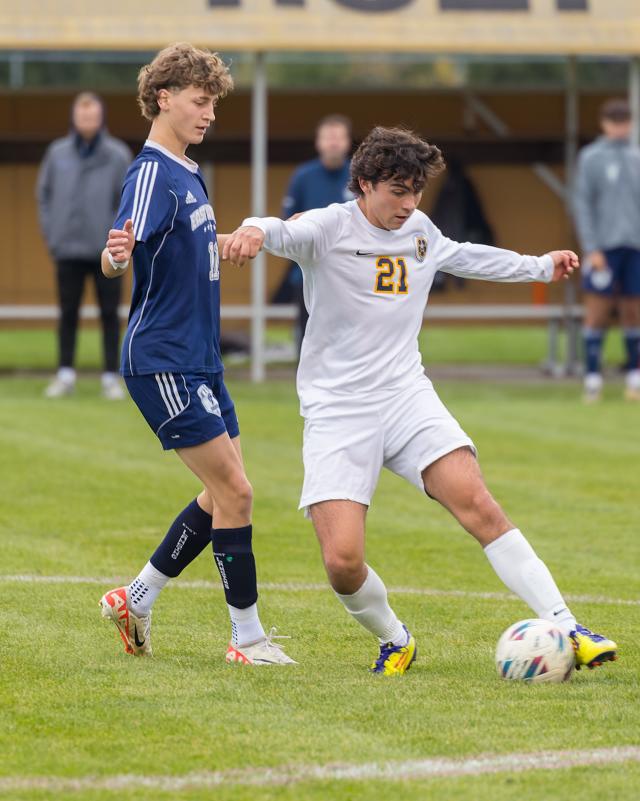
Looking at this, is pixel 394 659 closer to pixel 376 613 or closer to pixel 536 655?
pixel 376 613

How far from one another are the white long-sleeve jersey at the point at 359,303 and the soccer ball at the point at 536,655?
1.03 m

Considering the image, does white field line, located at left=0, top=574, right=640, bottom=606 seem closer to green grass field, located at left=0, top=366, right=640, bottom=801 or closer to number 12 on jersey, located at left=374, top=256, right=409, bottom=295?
green grass field, located at left=0, top=366, right=640, bottom=801

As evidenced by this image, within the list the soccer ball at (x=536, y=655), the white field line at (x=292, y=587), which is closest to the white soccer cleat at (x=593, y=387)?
the white field line at (x=292, y=587)

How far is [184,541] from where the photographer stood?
6152mm

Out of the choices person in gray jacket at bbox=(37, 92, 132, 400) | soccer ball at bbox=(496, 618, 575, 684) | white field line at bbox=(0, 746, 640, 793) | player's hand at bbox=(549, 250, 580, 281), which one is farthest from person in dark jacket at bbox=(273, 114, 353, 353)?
white field line at bbox=(0, 746, 640, 793)

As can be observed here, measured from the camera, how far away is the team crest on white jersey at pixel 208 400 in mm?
5773

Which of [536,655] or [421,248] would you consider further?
[421,248]

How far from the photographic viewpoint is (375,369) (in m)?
5.97

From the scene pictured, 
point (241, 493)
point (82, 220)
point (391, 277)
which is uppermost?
point (391, 277)

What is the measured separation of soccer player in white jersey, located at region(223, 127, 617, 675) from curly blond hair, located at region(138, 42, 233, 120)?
1.88ft

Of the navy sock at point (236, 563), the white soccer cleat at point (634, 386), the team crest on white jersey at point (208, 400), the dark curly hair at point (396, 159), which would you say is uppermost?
the dark curly hair at point (396, 159)

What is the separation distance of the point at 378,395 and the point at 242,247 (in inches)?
38.6

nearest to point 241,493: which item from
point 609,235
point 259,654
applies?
point 259,654

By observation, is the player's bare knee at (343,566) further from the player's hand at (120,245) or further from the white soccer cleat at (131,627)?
the player's hand at (120,245)
